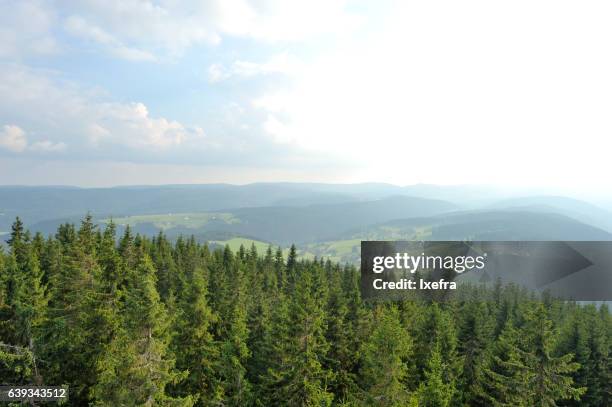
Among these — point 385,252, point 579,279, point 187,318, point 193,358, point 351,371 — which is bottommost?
point 351,371

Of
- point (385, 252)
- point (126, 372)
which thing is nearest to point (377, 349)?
point (385, 252)

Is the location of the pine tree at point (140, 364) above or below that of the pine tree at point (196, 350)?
above

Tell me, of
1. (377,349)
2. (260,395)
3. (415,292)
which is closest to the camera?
(377,349)

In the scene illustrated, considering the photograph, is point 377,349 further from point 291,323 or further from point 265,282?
point 265,282

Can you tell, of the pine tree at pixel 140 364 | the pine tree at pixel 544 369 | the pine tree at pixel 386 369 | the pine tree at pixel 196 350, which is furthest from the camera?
the pine tree at pixel 196 350

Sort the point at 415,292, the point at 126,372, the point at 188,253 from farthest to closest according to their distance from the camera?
the point at 188,253 < the point at 415,292 < the point at 126,372

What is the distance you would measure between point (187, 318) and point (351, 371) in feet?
51.2

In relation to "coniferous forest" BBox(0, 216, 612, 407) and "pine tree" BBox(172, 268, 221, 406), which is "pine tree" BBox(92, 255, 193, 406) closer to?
"coniferous forest" BBox(0, 216, 612, 407)

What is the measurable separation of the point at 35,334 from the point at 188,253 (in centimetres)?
4927

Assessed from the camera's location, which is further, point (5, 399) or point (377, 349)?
point (377, 349)

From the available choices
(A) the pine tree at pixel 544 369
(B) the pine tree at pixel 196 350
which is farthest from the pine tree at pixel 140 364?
(A) the pine tree at pixel 544 369

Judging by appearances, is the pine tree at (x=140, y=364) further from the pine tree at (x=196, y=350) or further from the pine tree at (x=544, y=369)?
the pine tree at (x=544, y=369)

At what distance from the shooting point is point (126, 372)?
18.5 m

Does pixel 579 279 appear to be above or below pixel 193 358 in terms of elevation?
above
